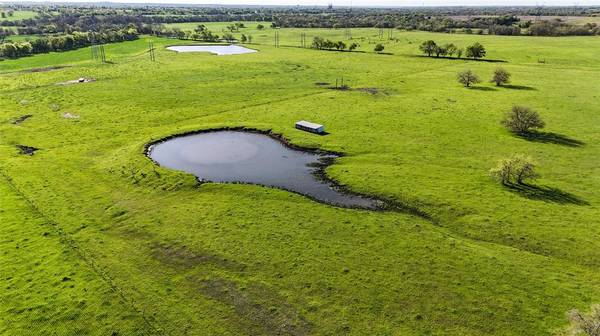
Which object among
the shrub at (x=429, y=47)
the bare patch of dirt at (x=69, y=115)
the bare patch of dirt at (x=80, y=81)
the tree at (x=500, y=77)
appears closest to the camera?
the bare patch of dirt at (x=69, y=115)

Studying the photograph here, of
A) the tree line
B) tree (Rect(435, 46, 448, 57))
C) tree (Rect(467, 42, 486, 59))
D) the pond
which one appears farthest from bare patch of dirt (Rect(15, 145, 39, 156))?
tree (Rect(435, 46, 448, 57))

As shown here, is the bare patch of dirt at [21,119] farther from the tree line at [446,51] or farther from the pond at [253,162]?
the tree line at [446,51]

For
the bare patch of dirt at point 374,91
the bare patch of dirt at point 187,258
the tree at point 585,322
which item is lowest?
the bare patch of dirt at point 187,258

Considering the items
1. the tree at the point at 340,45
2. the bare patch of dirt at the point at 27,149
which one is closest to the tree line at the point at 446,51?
the tree at the point at 340,45

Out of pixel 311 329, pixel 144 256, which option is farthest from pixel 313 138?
pixel 311 329

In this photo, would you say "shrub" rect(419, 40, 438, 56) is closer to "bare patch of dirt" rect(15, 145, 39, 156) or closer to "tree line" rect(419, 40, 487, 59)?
"tree line" rect(419, 40, 487, 59)

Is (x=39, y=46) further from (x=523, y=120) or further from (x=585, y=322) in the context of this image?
(x=585, y=322)

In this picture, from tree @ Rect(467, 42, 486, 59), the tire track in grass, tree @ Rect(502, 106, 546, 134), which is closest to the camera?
the tire track in grass
